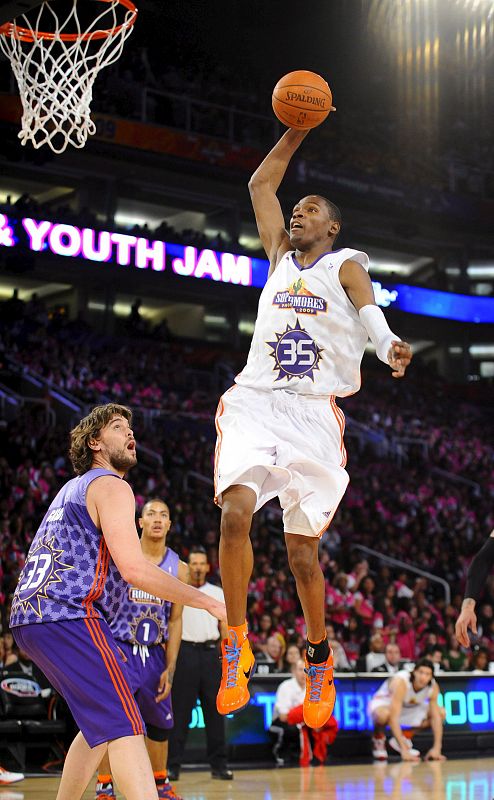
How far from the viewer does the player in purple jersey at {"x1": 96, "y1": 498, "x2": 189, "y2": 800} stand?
6859mm

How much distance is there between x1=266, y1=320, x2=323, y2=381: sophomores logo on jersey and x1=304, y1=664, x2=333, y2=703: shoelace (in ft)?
4.90

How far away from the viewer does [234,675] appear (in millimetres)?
4559

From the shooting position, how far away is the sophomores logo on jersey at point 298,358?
506 centimetres

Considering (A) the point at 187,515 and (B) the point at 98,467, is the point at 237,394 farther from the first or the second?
(A) the point at 187,515

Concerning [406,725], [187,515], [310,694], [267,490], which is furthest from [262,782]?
[187,515]

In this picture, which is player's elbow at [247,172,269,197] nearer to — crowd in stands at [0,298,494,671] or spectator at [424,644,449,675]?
crowd in stands at [0,298,494,671]

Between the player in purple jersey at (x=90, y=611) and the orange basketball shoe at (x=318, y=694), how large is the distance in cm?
123

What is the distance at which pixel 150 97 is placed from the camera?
2452cm

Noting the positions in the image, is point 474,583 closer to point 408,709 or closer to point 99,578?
point 99,578

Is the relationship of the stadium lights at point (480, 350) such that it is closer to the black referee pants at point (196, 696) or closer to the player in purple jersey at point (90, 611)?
the black referee pants at point (196, 696)

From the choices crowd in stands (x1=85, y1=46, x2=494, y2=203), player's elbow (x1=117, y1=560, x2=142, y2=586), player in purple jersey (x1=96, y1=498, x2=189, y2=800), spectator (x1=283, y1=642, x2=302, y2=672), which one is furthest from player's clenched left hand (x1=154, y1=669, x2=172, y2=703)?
crowd in stands (x1=85, y1=46, x2=494, y2=203)

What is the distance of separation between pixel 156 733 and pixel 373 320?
3930mm

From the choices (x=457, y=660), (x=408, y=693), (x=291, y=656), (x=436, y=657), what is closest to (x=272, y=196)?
(x=291, y=656)

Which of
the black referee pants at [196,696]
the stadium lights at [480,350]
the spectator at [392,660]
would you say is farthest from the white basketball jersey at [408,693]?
the stadium lights at [480,350]
